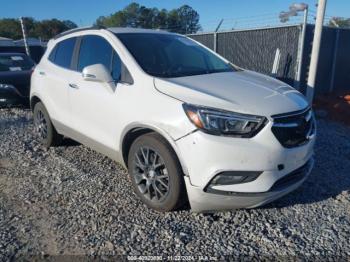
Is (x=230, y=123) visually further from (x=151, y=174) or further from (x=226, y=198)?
(x=151, y=174)

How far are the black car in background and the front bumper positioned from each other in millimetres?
7212

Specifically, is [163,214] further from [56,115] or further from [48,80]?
[48,80]

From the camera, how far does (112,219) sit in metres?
3.47

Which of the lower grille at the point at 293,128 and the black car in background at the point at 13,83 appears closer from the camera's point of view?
the lower grille at the point at 293,128

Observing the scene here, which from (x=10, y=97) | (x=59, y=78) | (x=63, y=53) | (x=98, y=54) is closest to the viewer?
(x=98, y=54)

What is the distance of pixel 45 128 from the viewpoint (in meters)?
5.63

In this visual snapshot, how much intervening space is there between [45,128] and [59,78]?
44.3 inches

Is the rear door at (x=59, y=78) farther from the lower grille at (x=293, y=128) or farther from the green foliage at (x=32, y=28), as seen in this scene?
the green foliage at (x=32, y=28)

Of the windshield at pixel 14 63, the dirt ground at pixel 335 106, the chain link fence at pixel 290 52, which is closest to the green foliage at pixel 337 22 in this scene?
the chain link fence at pixel 290 52

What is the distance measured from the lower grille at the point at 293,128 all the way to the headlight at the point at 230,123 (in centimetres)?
17

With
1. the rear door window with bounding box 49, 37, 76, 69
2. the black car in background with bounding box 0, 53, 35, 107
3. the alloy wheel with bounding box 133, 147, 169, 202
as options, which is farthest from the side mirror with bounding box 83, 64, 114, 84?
the black car in background with bounding box 0, 53, 35, 107

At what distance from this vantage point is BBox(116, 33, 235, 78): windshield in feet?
12.7

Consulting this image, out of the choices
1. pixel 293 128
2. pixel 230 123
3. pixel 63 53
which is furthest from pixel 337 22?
pixel 230 123

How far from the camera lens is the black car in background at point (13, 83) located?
8898mm
